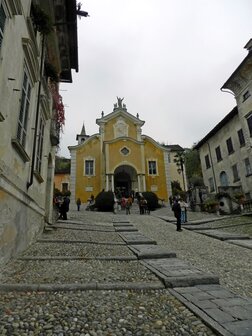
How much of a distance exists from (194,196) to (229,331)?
20923mm

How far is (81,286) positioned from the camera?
364 cm

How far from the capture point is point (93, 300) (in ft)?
10.6

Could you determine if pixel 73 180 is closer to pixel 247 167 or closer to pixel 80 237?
pixel 247 167

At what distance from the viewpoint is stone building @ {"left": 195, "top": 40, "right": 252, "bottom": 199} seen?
65.6 ft

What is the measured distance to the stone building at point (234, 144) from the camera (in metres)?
20.0

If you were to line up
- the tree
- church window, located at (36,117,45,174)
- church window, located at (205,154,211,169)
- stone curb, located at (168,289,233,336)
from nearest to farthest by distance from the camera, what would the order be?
1. stone curb, located at (168,289,233,336)
2. church window, located at (36,117,45,174)
3. church window, located at (205,154,211,169)
4. the tree

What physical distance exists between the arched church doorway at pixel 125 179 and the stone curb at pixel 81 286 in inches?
1103

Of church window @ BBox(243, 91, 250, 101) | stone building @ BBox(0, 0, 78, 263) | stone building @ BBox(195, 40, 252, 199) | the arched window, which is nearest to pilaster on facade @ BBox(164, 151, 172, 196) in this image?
stone building @ BBox(195, 40, 252, 199)

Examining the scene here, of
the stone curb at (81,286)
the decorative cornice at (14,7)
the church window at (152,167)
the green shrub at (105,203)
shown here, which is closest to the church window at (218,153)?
the church window at (152,167)

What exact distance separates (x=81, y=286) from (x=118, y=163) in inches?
1092

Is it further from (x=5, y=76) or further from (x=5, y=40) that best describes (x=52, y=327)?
(x=5, y=40)

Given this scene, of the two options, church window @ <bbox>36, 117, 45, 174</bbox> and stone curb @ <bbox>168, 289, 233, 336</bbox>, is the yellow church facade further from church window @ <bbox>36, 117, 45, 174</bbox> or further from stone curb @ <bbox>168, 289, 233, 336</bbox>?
stone curb @ <bbox>168, 289, 233, 336</bbox>

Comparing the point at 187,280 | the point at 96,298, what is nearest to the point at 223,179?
the point at 187,280

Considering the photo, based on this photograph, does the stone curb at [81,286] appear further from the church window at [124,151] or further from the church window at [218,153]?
the church window at [124,151]
